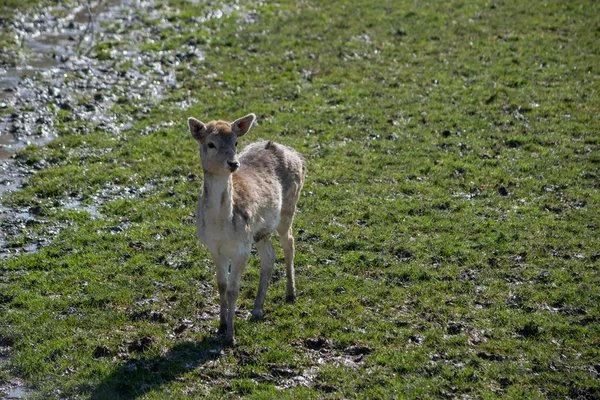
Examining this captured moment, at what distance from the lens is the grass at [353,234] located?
366 inches

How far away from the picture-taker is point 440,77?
19.6 metres

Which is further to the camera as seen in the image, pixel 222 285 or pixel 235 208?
pixel 222 285

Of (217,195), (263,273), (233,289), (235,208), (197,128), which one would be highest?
(197,128)

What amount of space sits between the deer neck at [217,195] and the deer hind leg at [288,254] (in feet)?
4.94

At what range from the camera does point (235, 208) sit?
32.5ft

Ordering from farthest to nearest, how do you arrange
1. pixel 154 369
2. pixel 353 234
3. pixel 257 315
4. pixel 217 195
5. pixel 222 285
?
1. pixel 353 234
2. pixel 257 315
3. pixel 222 285
4. pixel 217 195
5. pixel 154 369

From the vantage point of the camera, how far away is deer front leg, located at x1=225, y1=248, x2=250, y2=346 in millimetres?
9711

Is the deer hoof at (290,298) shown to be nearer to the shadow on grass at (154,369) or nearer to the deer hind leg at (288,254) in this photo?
the deer hind leg at (288,254)

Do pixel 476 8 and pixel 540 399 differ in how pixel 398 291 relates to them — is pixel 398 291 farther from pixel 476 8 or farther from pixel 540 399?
pixel 476 8

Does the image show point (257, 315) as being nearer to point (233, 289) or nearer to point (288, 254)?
point (233, 289)

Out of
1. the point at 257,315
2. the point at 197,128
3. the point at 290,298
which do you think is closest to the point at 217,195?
the point at 197,128

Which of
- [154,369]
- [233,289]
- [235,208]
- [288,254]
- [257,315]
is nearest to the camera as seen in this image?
[154,369]

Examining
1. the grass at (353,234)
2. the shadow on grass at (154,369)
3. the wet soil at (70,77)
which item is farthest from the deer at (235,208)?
the wet soil at (70,77)

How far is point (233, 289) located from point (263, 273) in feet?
2.96
